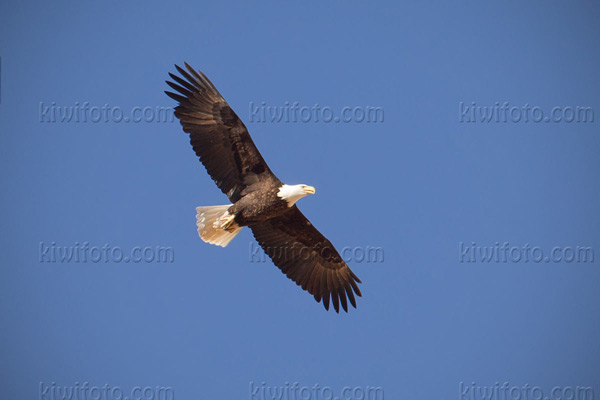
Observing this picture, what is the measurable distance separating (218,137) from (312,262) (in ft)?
8.99

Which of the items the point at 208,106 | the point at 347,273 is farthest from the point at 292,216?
the point at 208,106

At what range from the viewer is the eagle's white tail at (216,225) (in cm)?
936

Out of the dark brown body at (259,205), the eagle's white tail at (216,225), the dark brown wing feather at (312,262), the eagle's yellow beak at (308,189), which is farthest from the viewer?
the dark brown wing feather at (312,262)

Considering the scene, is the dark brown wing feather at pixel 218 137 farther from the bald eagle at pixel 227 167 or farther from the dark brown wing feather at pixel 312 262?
the dark brown wing feather at pixel 312 262

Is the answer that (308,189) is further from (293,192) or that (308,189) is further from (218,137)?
(218,137)

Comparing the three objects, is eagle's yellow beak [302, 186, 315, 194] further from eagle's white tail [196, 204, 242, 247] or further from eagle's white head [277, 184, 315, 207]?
eagle's white tail [196, 204, 242, 247]

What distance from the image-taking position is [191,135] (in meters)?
9.20

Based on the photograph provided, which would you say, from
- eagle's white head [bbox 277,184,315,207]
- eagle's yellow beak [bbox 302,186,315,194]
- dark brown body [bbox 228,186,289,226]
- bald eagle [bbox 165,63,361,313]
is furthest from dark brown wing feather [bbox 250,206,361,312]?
eagle's yellow beak [bbox 302,186,315,194]

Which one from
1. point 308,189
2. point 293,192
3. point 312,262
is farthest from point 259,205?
point 312,262

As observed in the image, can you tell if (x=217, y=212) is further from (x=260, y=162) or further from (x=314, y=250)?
(x=314, y=250)

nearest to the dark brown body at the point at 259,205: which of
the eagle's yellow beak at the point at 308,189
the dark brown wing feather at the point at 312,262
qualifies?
the eagle's yellow beak at the point at 308,189

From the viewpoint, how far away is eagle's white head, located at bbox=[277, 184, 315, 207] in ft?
28.9

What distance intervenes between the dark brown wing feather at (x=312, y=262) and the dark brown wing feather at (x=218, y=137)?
3.69 ft

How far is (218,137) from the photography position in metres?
9.15
